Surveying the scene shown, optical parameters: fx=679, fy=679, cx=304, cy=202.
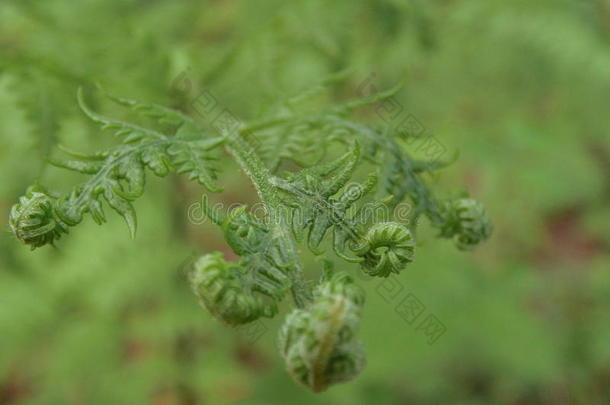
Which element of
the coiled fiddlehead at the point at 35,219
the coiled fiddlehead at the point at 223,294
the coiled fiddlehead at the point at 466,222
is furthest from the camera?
the coiled fiddlehead at the point at 466,222

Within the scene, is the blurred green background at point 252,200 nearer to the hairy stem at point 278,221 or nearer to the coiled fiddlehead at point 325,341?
the hairy stem at point 278,221

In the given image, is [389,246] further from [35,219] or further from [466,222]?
[35,219]

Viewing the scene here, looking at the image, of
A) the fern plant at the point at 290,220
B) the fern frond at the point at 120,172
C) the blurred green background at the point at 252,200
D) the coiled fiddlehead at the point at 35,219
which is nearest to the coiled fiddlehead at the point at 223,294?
the fern plant at the point at 290,220

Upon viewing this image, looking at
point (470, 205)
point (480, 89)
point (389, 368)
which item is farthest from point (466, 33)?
point (470, 205)

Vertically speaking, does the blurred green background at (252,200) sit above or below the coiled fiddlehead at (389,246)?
above

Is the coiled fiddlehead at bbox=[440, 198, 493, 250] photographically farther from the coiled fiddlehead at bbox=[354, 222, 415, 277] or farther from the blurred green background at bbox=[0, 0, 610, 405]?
the blurred green background at bbox=[0, 0, 610, 405]

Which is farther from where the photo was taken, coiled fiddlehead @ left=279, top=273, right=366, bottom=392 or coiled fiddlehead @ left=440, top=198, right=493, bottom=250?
coiled fiddlehead @ left=440, top=198, right=493, bottom=250

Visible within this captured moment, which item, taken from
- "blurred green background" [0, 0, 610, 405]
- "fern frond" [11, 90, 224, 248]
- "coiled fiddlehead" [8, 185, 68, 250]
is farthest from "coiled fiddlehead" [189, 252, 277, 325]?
"blurred green background" [0, 0, 610, 405]
